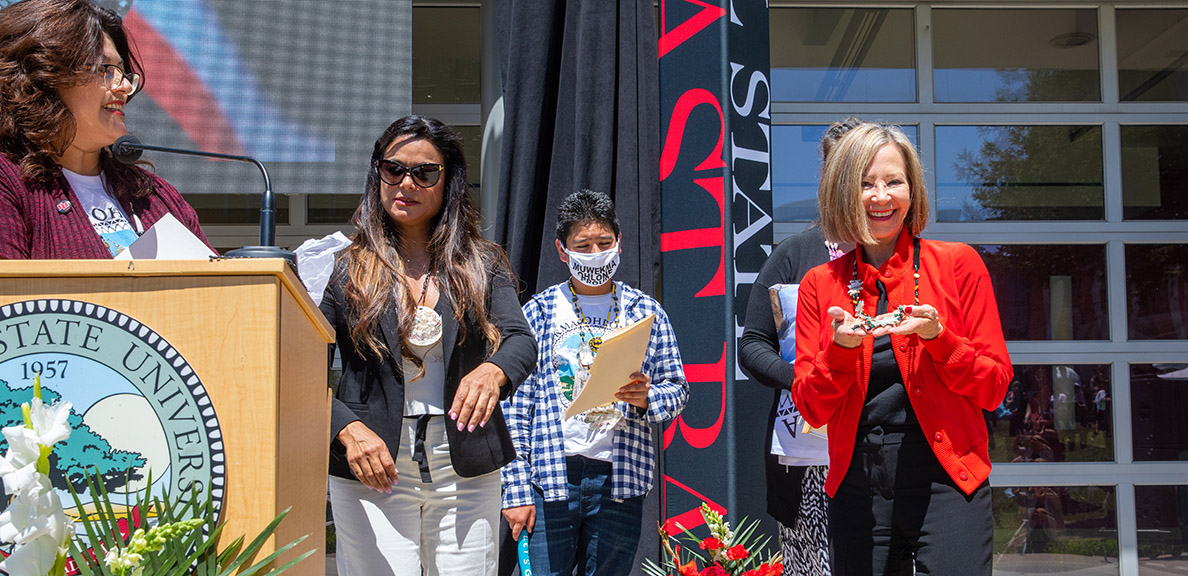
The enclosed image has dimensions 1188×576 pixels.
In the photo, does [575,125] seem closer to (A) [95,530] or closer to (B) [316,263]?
(B) [316,263]

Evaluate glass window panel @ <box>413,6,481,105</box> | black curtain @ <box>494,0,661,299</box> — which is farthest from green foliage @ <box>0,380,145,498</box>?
glass window panel @ <box>413,6,481,105</box>

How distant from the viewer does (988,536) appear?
6.41ft

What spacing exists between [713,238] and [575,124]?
3.10 feet

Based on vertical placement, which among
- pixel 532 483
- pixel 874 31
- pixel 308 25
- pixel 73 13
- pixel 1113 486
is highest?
pixel 874 31

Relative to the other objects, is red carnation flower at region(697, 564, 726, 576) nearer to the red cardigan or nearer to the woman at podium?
the red cardigan

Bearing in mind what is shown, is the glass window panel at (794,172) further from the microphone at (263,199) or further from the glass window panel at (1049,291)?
the microphone at (263,199)

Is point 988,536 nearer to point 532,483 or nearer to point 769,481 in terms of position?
point 769,481

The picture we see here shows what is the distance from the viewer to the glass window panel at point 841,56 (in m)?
5.54

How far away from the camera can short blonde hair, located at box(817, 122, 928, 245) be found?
6.91 feet

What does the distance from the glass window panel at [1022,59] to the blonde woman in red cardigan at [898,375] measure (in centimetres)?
385

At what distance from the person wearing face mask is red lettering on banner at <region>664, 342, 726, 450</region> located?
0.73 m

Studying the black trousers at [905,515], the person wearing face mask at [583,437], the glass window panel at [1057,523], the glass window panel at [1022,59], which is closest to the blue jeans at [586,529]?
the person wearing face mask at [583,437]

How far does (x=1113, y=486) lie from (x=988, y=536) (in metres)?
4.12

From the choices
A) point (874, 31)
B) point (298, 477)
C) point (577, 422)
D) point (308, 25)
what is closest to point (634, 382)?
point (577, 422)
